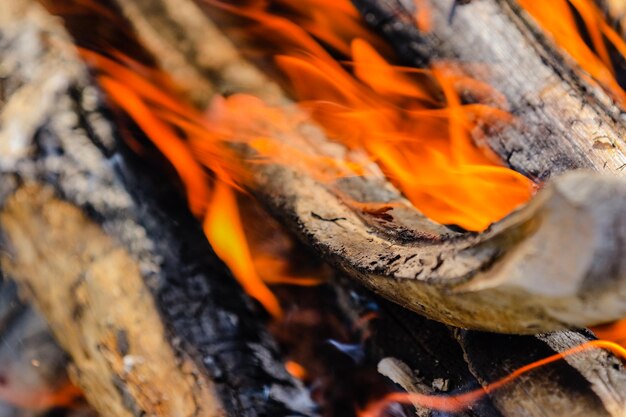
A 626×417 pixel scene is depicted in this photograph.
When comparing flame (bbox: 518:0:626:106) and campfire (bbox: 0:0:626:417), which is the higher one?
flame (bbox: 518:0:626:106)

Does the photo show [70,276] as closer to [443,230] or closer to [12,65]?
[12,65]

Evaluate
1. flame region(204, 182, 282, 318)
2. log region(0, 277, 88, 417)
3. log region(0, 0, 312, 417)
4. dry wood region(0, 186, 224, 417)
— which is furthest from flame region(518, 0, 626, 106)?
log region(0, 277, 88, 417)

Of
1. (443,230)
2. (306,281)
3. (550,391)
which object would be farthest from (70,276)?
(550,391)

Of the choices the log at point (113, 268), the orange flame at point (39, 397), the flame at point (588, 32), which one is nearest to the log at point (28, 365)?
the orange flame at point (39, 397)

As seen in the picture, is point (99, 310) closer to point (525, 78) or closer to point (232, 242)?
point (232, 242)

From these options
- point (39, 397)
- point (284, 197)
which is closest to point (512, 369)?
point (284, 197)

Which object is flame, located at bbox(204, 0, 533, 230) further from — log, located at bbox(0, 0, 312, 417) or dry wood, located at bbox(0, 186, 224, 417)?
dry wood, located at bbox(0, 186, 224, 417)

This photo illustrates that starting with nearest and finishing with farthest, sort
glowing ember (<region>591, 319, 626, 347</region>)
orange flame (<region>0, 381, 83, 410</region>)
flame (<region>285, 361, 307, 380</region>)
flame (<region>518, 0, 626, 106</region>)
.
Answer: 1. glowing ember (<region>591, 319, 626, 347</region>)
2. flame (<region>285, 361, 307, 380</region>)
3. flame (<region>518, 0, 626, 106</region>)
4. orange flame (<region>0, 381, 83, 410</region>)
